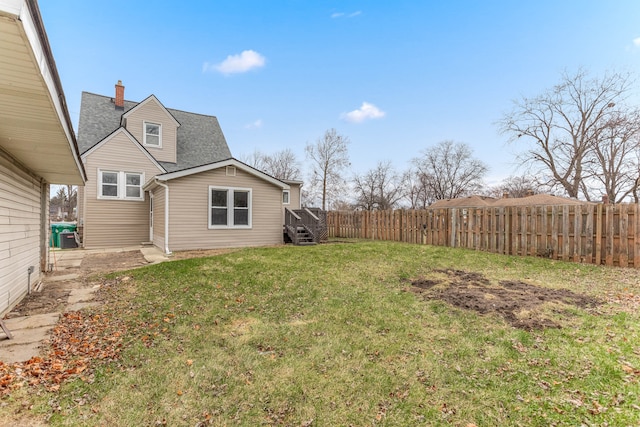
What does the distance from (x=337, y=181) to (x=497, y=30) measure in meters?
22.4

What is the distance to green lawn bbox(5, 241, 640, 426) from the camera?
7.82ft

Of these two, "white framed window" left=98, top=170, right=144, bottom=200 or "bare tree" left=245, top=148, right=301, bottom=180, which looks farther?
"bare tree" left=245, top=148, right=301, bottom=180

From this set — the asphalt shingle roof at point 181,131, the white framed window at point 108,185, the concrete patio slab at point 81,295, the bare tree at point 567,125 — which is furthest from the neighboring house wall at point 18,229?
the bare tree at point 567,125

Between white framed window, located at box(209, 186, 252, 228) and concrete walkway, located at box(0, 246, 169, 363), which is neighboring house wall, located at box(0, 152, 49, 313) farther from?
white framed window, located at box(209, 186, 252, 228)

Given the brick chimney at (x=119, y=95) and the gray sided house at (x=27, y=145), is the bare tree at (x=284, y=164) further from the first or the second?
the gray sided house at (x=27, y=145)

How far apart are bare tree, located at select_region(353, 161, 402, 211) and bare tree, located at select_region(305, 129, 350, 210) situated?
3581mm

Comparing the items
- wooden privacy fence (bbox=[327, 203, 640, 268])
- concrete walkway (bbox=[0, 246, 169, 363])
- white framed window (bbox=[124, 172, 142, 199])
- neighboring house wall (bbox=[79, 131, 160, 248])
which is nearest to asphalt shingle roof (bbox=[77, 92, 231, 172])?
neighboring house wall (bbox=[79, 131, 160, 248])

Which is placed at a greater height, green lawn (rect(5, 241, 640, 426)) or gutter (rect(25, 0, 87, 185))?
gutter (rect(25, 0, 87, 185))

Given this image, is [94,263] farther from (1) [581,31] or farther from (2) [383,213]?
Result: (1) [581,31]

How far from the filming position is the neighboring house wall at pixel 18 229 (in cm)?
461

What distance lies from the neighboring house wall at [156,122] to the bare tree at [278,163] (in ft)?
74.6

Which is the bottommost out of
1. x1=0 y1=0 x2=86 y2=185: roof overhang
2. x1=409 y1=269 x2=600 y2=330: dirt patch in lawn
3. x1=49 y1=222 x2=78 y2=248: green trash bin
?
x1=409 y1=269 x2=600 y2=330: dirt patch in lawn

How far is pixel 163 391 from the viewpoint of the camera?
267cm

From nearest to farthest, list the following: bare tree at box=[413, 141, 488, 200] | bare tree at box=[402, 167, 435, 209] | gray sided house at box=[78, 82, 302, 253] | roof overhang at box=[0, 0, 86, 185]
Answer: roof overhang at box=[0, 0, 86, 185] → gray sided house at box=[78, 82, 302, 253] → bare tree at box=[413, 141, 488, 200] → bare tree at box=[402, 167, 435, 209]
